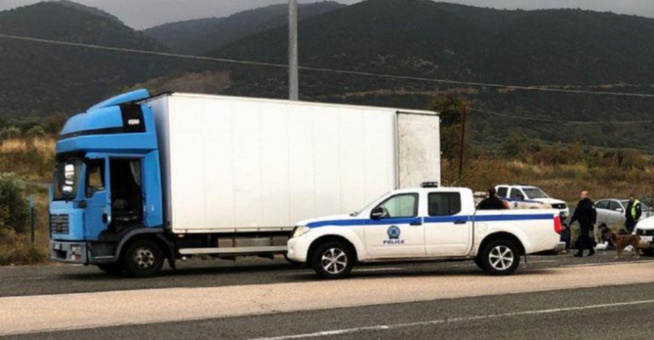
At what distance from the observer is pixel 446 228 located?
52.4 ft

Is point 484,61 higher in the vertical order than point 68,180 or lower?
higher

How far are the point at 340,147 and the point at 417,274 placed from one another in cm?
331

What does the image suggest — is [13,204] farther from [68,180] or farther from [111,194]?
[111,194]

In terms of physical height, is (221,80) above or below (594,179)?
above

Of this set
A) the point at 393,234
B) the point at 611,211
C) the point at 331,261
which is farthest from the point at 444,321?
the point at 611,211

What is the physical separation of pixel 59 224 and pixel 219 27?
6119 inches

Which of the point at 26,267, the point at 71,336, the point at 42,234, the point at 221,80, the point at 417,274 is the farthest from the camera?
the point at 221,80

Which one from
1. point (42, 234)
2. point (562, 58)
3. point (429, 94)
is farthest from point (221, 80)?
point (42, 234)

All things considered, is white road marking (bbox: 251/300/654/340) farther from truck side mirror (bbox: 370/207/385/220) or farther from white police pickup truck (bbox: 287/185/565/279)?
truck side mirror (bbox: 370/207/385/220)

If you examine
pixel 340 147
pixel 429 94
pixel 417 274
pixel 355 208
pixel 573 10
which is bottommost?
pixel 417 274

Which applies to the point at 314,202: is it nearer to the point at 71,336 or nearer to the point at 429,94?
the point at 71,336

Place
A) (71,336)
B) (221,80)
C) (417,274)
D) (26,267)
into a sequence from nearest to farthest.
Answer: (71,336) < (417,274) < (26,267) < (221,80)

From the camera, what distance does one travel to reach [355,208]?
715 inches

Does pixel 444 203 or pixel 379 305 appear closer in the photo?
pixel 379 305
